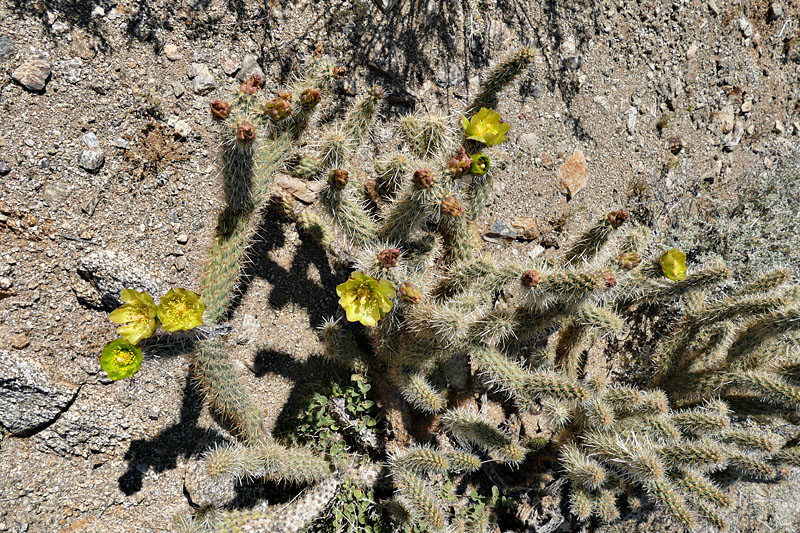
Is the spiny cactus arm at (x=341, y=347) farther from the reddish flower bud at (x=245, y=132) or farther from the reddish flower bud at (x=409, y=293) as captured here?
the reddish flower bud at (x=245, y=132)

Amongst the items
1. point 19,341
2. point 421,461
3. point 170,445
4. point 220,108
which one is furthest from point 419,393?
point 19,341

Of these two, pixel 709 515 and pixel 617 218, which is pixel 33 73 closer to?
pixel 617 218

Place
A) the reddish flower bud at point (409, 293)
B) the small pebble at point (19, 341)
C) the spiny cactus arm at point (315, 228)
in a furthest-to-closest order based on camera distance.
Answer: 1. the spiny cactus arm at point (315, 228)
2. the small pebble at point (19, 341)
3. the reddish flower bud at point (409, 293)

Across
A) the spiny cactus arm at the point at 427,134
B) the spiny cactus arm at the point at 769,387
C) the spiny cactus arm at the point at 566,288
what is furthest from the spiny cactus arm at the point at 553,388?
the spiny cactus arm at the point at 427,134

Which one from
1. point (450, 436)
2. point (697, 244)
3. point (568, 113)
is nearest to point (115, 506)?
point (450, 436)

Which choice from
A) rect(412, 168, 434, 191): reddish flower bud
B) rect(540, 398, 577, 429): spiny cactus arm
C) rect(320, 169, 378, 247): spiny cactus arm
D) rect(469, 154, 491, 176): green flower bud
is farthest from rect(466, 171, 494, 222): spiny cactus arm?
rect(540, 398, 577, 429): spiny cactus arm

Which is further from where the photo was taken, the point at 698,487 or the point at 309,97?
the point at 698,487
